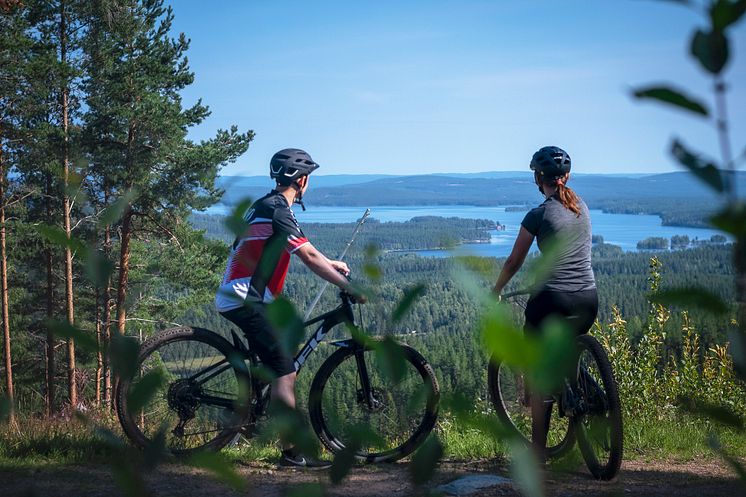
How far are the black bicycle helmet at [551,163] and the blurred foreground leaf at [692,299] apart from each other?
388cm

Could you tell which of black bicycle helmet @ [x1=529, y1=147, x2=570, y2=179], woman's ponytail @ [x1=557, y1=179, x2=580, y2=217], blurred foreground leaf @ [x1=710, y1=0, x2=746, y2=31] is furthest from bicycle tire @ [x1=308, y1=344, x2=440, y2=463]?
black bicycle helmet @ [x1=529, y1=147, x2=570, y2=179]

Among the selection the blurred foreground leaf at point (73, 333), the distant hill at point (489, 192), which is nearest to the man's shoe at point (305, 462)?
the blurred foreground leaf at point (73, 333)

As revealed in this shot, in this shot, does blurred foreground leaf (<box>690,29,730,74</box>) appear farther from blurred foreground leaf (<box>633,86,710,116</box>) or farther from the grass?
the grass

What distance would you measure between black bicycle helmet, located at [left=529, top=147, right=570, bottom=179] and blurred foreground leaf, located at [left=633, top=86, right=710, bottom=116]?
Result: 155 inches

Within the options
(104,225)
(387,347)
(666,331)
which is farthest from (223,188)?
(666,331)

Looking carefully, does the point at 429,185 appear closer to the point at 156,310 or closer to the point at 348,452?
the point at 156,310

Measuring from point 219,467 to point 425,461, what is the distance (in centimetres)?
18

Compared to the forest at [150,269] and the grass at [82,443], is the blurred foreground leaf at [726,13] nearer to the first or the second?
the forest at [150,269]

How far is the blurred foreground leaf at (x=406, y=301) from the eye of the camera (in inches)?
32.1

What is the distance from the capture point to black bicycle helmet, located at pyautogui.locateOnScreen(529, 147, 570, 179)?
444 cm

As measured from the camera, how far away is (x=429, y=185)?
160 meters

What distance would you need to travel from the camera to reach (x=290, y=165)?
13.9 feet

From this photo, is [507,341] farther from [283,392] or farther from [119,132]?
[119,132]

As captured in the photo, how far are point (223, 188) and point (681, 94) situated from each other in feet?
1.59
